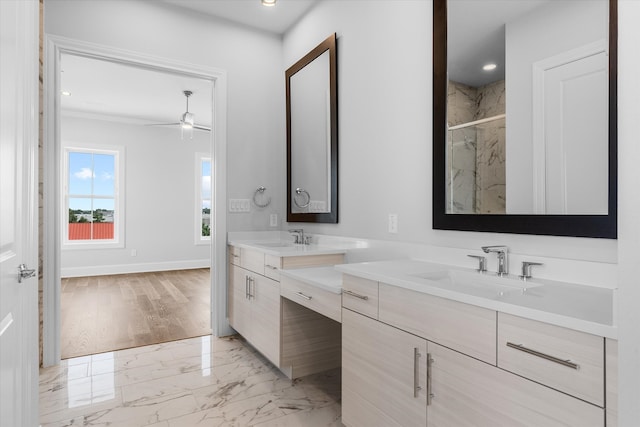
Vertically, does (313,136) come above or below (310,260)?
above

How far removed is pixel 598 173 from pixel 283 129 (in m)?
2.60

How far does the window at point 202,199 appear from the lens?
681cm

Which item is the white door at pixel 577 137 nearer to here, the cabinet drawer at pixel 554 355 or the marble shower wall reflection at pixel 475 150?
the marble shower wall reflection at pixel 475 150

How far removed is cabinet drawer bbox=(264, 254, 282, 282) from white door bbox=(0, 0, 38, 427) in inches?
47.3

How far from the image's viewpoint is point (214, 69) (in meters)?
3.17

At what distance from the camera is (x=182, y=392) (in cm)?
217

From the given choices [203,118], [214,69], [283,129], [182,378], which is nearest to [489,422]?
[182,378]

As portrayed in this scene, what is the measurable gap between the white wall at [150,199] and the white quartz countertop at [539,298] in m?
5.63

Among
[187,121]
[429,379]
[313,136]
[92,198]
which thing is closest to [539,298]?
[429,379]

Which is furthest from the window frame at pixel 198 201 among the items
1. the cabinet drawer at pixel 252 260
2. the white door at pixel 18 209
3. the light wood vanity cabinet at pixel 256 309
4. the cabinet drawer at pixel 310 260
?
the white door at pixel 18 209

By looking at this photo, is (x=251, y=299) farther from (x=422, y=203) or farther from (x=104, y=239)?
(x=104, y=239)

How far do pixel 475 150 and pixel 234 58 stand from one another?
7.86 ft

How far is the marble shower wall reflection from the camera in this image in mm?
1636

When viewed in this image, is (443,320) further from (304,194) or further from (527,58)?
(304,194)
